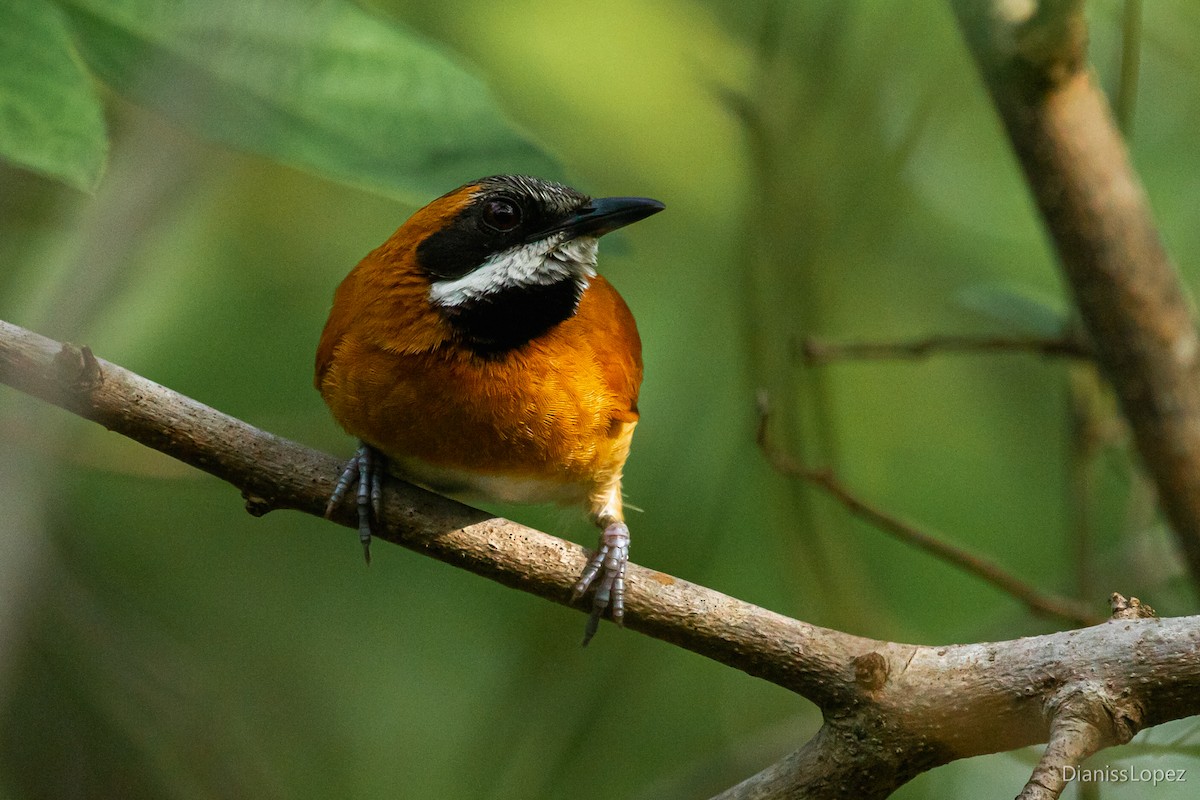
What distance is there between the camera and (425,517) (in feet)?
9.06

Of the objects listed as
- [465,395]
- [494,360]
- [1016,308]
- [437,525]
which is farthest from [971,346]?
[437,525]

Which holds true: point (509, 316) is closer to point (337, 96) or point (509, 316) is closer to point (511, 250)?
point (511, 250)

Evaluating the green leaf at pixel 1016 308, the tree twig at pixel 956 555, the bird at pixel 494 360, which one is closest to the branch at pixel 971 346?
the green leaf at pixel 1016 308

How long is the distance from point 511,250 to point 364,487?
35.3 inches

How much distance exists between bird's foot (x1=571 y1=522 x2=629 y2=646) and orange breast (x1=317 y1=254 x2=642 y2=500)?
0.27 metres

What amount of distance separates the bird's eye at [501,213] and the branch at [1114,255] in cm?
159

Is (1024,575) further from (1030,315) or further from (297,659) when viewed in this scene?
(297,659)

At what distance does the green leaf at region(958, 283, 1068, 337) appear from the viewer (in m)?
4.08

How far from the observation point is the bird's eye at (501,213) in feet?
11.1

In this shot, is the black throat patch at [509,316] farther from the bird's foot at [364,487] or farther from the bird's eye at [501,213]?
the bird's foot at [364,487]

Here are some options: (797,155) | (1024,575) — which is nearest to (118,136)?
(797,155)

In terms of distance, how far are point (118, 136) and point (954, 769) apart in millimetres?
4001

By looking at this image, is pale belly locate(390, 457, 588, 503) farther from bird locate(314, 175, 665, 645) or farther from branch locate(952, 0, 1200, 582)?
branch locate(952, 0, 1200, 582)

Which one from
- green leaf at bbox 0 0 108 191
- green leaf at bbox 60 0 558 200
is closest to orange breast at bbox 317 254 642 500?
green leaf at bbox 60 0 558 200
